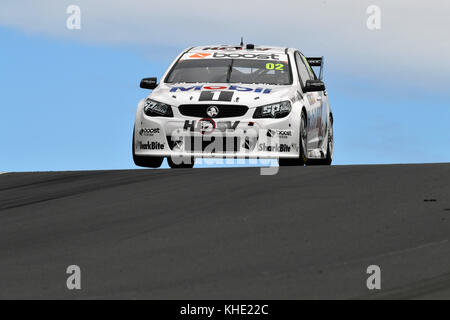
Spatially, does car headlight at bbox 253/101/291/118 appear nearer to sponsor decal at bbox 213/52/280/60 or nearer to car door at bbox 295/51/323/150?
car door at bbox 295/51/323/150

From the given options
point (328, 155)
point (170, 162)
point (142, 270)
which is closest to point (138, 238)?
point (142, 270)

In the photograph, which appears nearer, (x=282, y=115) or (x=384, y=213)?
(x=384, y=213)

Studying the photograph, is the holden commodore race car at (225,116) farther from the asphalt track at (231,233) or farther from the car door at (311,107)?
the asphalt track at (231,233)

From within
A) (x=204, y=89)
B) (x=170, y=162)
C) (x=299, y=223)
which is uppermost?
(x=204, y=89)

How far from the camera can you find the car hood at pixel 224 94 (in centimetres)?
1362

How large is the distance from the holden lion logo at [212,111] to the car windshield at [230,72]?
861 millimetres

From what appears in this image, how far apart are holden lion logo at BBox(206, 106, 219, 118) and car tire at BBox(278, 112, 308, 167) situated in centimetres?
117

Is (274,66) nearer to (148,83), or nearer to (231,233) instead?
(148,83)

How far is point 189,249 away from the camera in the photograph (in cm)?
827

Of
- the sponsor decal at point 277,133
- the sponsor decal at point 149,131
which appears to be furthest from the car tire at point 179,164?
the sponsor decal at point 277,133

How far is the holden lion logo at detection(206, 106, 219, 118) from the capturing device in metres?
13.6

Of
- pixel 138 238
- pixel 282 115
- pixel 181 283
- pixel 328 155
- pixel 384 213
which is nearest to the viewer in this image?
pixel 181 283
